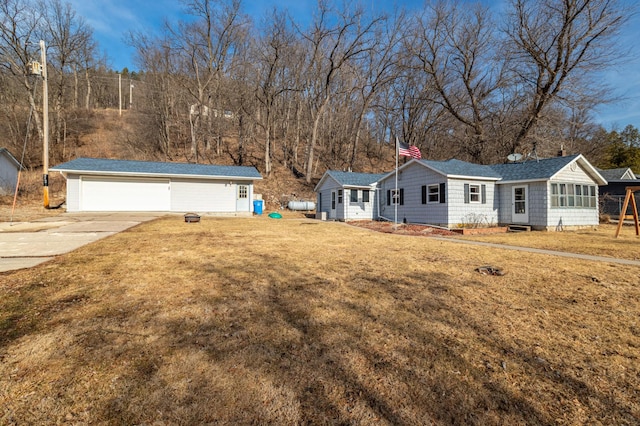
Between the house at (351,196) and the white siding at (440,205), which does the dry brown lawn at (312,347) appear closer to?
the white siding at (440,205)

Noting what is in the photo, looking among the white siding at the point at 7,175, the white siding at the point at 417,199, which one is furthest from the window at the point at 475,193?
the white siding at the point at 7,175

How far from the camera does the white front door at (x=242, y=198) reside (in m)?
22.9

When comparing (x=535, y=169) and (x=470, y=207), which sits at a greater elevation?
(x=535, y=169)

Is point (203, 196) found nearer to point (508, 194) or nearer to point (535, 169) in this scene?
point (508, 194)

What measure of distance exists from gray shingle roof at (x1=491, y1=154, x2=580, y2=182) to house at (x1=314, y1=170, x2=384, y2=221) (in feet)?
25.6

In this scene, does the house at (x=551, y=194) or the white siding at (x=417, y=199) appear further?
the white siding at (x=417, y=199)

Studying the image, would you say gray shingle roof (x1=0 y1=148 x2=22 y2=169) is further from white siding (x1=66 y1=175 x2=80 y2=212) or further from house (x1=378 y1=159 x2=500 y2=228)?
house (x1=378 y1=159 x2=500 y2=228)

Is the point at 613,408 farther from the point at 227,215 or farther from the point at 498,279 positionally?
the point at 227,215

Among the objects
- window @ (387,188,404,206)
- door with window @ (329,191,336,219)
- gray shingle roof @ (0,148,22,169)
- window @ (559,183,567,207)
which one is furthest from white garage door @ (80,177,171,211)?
window @ (559,183,567,207)

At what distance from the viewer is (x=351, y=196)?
20.8 metres

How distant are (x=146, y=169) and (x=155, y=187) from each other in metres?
1.30

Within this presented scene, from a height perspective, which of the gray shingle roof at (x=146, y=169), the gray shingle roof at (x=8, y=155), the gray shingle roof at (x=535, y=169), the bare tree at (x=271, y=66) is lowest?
the gray shingle roof at (x=535, y=169)

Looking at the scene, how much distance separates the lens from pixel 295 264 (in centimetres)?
614

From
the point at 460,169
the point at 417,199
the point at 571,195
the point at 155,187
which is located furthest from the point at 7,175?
the point at 571,195
